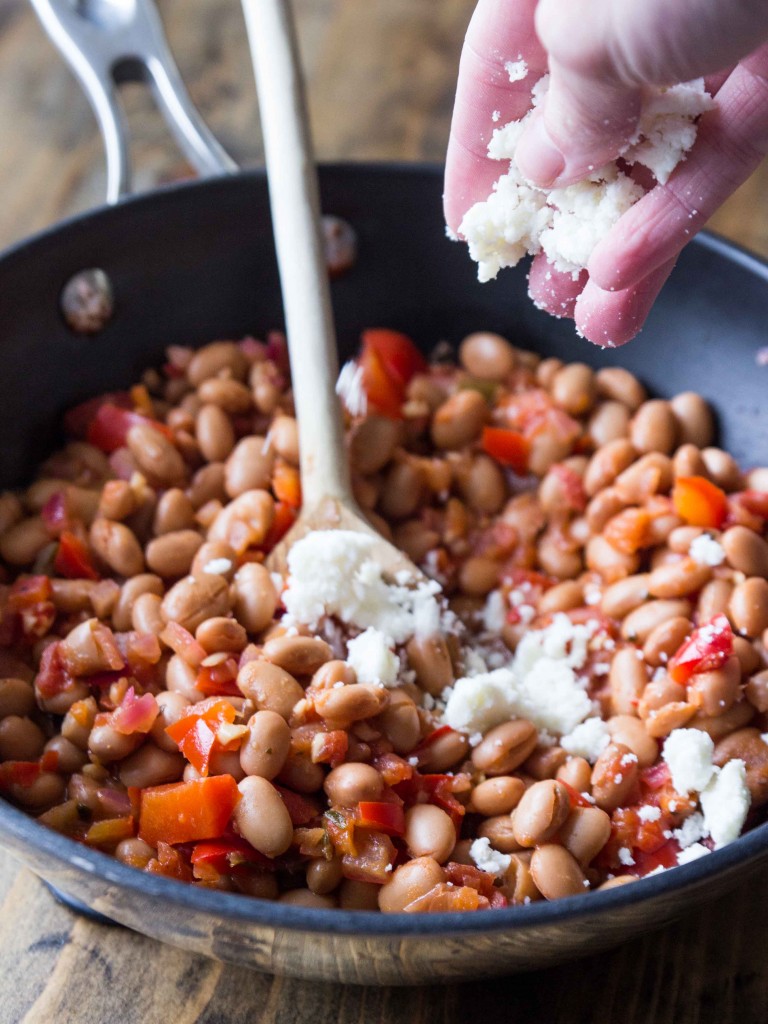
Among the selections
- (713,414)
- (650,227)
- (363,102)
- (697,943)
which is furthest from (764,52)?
(363,102)

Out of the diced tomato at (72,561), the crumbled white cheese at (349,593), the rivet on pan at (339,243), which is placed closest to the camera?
the crumbled white cheese at (349,593)

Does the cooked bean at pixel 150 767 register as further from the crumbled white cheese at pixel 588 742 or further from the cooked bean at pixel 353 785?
the crumbled white cheese at pixel 588 742

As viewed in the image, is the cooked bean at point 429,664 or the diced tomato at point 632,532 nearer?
the cooked bean at point 429,664

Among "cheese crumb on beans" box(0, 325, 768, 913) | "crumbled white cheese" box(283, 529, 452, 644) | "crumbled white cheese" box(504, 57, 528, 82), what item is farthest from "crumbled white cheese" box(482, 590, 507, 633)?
"crumbled white cheese" box(504, 57, 528, 82)

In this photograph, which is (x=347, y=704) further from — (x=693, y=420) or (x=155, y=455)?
(x=693, y=420)

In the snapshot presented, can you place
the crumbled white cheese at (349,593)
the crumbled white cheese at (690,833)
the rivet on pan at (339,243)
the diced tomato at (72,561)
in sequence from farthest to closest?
1. the rivet on pan at (339,243)
2. the diced tomato at (72,561)
3. the crumbled white cheese at (349,593)
4. the crumbled white cheese at (690,833)

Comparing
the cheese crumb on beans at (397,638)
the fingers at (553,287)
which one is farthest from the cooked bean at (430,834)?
the fingers at (553,287)

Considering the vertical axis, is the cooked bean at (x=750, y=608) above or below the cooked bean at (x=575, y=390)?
above
